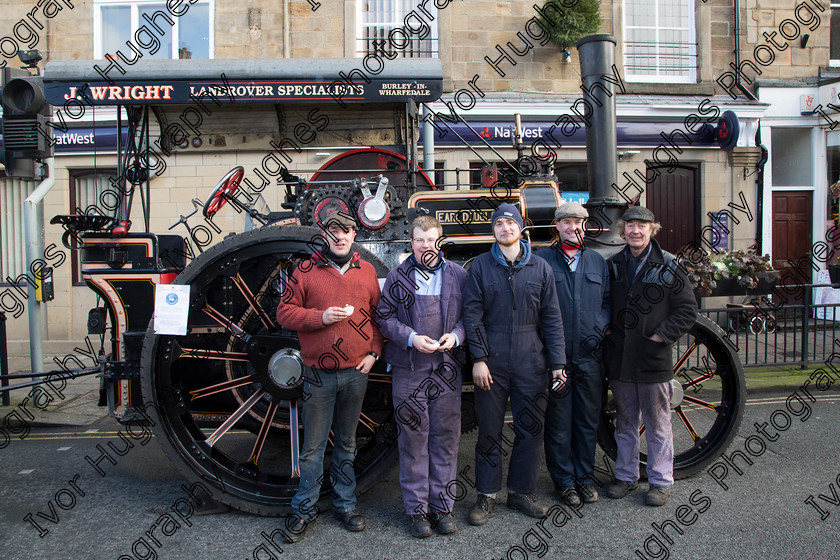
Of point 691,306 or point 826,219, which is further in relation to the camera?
point 826,219

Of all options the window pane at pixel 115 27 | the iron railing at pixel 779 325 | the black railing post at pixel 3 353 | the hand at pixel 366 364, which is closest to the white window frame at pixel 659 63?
the iron railing at pixel 779 325

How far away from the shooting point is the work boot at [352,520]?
357 centimetres

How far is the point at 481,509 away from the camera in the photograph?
370 cm

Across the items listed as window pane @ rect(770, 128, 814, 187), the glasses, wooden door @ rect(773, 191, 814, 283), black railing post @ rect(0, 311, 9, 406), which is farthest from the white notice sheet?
window pane @ rect(770, 128, 814, 187)

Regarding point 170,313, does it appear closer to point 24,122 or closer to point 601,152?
point 601,152

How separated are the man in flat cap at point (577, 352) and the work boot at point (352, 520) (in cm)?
123

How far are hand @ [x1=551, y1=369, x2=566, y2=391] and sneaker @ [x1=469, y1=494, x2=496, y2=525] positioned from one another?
77 cm

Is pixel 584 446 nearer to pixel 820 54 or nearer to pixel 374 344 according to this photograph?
pixel 374 344

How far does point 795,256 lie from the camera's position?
11625mm

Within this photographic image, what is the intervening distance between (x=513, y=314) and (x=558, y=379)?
0.46m

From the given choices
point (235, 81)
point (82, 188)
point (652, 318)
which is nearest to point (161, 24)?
point (82, 188)

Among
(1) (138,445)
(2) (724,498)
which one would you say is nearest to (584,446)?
(2) (724,498)

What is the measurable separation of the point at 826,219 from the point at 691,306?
9797 millimetres

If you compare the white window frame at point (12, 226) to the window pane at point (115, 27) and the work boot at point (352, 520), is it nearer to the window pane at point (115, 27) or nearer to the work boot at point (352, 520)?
the window pane at point (115, 27)
